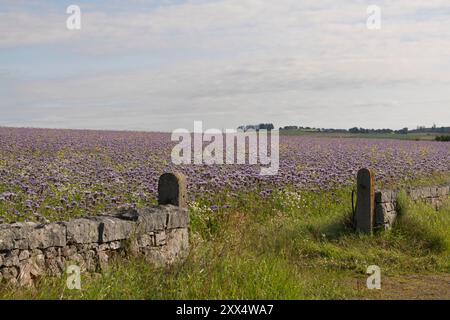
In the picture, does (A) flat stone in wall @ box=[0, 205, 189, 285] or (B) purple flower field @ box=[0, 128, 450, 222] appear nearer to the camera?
(A) flat stone in wall @ box=[0, 205, 189, 285]

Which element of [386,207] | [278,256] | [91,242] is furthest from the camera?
[386,207]

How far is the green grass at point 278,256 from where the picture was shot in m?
6.41

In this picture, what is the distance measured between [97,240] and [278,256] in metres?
2.53

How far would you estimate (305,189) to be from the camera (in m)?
13.6

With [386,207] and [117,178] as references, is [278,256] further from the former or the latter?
[117,178]

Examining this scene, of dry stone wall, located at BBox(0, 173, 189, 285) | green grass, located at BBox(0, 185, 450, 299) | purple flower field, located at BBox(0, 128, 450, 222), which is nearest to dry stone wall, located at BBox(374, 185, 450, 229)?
green grass, located at BBox(0, 185, 450, 299)

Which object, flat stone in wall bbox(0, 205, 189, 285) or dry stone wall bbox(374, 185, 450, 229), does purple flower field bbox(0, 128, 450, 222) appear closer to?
flat stone in wall bbox(0, 205, 189, 285)

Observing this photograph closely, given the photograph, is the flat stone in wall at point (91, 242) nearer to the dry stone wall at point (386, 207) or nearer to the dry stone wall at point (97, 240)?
the dry stone wall at point (97, 240)

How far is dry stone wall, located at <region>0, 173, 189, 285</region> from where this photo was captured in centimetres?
625

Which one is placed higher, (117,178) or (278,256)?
(117,178)

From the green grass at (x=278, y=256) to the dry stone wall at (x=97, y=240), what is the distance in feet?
0.58

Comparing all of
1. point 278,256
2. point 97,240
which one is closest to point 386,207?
point 278,256

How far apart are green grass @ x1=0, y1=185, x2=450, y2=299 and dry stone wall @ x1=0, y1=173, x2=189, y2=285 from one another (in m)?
0.18

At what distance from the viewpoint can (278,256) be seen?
8.54 metres
